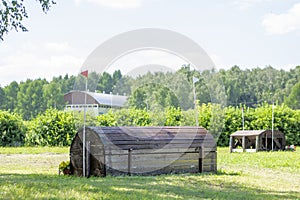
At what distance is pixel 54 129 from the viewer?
28953 millimetres

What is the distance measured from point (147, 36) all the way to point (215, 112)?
16.2 metres

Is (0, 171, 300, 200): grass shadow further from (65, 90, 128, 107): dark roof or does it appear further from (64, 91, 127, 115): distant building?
(65, 90, 128, 107): dark roof

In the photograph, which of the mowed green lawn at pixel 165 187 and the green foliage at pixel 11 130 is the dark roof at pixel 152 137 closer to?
the mowed green lawn at pixel 165 187

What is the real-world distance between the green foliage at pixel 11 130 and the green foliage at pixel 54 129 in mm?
1253

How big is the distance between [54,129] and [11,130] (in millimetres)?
3050

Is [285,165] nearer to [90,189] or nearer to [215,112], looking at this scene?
[90,189]

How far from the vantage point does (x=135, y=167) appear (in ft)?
38.6

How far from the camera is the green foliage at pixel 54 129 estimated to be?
28844 mm

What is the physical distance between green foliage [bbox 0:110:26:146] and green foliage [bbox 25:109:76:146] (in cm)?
125

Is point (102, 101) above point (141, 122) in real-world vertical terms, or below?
above

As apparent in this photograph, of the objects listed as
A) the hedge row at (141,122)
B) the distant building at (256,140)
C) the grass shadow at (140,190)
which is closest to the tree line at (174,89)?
the hedge row at (141,122)

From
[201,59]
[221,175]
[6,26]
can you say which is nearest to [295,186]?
[221,175]

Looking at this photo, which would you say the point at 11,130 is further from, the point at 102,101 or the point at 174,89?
the point at 174,89

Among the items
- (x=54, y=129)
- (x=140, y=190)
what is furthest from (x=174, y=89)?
(x=54, y=129)
